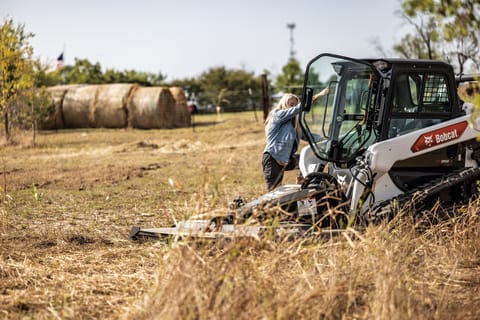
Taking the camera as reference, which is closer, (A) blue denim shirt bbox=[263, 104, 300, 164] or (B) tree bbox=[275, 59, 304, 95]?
(A) blue denim shirt bbox=[263, 104, 300, 164]

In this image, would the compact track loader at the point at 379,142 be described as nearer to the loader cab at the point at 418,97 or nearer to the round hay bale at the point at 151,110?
the loader cab at the point at 418,97

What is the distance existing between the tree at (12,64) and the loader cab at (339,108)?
14604mm

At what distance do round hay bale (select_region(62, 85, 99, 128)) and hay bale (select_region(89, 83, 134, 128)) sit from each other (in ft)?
0.68

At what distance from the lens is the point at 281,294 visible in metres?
5.25

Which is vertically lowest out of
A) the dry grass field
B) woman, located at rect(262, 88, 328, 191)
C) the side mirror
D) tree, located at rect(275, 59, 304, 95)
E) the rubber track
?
the dry grass field

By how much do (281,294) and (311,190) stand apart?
3141 millimetres

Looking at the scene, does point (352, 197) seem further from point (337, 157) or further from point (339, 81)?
point (339, 81)

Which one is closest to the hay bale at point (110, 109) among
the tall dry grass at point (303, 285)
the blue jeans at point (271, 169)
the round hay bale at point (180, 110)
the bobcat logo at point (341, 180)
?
the round hay bale at point (180, 110)

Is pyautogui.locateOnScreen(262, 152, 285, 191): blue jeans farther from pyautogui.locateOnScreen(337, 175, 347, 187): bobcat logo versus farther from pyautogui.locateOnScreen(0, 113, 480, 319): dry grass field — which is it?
pyautogui.locateOnScreen(0, 113, 480, 319): dry grass field

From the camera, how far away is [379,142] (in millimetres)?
8195

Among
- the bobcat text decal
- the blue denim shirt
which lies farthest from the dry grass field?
the blue denim shirt

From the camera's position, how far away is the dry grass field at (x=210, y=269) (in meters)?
5.11

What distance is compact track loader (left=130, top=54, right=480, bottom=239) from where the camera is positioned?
26.9 feet

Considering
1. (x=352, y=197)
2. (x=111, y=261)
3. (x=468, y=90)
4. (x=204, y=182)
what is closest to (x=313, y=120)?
Answer: (x=352, y=197)
